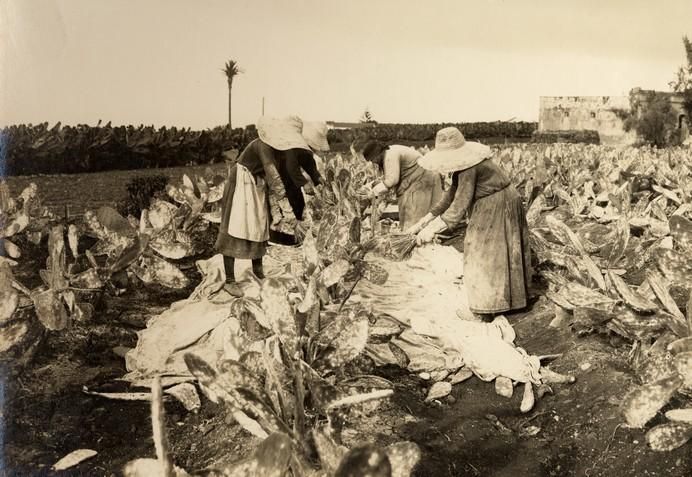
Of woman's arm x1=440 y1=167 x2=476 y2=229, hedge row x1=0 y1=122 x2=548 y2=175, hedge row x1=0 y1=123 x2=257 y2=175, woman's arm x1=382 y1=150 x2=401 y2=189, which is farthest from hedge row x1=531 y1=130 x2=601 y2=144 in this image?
woman's arm x1=440 y1=167 x2=476 y2=229

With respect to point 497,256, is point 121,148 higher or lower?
higher

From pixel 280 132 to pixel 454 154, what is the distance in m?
1.00

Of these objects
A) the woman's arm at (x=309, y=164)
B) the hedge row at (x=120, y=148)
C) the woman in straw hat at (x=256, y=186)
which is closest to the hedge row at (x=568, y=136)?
the hedge row at (x=120, y=148)

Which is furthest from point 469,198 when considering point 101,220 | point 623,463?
point 101,220

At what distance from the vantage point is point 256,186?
3.58 metres

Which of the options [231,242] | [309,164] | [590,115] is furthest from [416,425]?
[590,115]

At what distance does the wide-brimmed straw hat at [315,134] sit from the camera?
4.02 metres

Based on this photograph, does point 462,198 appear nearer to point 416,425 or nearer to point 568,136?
point 416,425

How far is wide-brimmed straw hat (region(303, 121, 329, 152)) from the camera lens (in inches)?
158

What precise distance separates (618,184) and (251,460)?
224 inches

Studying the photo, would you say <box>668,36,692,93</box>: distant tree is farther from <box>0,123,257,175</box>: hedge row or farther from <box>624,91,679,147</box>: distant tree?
<box>624,91,679,147</box>: distant tree

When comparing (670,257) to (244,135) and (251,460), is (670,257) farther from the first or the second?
(244,135)

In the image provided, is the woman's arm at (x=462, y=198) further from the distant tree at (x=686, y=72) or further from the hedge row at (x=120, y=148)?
the hedge row at (x=120, y=148)

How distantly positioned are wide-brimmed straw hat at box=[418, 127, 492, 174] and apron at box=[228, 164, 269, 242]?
3.41ft
